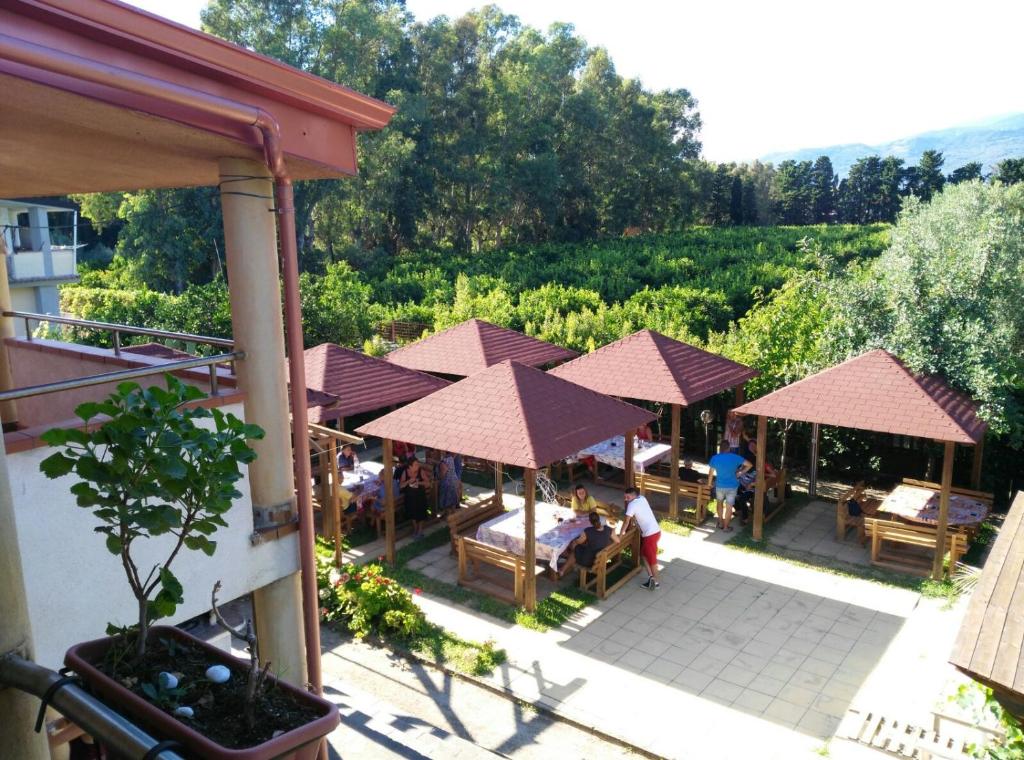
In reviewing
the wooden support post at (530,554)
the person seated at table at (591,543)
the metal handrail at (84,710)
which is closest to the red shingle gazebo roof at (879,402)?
the person seated at table at (591,543)

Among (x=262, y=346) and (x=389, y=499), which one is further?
(x=389, y=499)

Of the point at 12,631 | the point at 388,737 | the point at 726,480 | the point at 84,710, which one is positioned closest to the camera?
the point at 84,710

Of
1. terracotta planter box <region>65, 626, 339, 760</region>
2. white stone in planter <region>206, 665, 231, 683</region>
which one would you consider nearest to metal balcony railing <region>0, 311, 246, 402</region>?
terracotta planter box <region>65, 626, 339, 760</region>

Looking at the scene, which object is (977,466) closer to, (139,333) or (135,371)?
Result: (139,333)

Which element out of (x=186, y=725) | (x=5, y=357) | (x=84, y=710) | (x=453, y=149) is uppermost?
(x=453, y=149)

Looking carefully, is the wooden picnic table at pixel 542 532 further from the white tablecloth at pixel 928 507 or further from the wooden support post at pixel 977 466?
the wooden support post at pixel 977 466

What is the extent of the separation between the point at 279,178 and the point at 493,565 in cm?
744

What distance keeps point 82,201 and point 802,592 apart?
4455 cm

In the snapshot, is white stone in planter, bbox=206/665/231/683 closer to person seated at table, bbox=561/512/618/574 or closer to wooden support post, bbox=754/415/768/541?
person seated at table, bbox=561/512/618/574

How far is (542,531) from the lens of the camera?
34.4 feet

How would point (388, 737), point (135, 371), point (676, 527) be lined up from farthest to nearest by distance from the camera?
point (676, 527), point (388, 737), point (135, 371)

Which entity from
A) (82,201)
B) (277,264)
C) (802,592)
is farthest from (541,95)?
(277,264)

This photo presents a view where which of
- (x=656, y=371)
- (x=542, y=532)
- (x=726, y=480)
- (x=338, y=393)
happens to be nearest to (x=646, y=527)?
(x=542, y=532)

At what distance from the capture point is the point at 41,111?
3.50 meters
